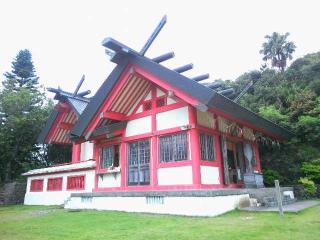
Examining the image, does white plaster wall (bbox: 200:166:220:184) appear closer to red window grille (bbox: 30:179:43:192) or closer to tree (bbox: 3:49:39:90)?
red window grille (bbox: 30:179:43:192)

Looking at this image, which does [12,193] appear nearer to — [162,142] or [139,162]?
[139,162]

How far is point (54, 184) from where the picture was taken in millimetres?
17984

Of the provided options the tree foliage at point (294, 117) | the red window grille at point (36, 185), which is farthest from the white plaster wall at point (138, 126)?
the red window grille at point (36, 185)

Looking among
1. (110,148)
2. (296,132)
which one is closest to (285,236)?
(110,148)

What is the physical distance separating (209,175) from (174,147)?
176 centimetres

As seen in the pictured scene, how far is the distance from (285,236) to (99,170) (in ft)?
34.2

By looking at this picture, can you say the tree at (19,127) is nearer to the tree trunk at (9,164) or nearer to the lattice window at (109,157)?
the tree trunk at (9,164)

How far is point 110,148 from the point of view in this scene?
14398 mm

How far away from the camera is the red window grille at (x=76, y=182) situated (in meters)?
16.1

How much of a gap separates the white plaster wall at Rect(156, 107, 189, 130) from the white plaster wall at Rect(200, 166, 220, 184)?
196cm

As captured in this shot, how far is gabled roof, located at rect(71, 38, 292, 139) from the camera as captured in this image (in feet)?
31.7

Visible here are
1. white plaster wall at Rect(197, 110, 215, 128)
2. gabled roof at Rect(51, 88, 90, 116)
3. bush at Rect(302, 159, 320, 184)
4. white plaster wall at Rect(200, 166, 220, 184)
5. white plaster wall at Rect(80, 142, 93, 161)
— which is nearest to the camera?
white plaster wall at Rect(200, 166, 220, 184)

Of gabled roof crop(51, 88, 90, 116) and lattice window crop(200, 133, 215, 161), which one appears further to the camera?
gabled roof crop(51, 88, 90, 116)

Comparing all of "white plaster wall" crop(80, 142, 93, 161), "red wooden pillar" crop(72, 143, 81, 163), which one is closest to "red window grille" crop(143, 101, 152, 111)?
"white plaster wall" crop(80, 142, 93, 161)
